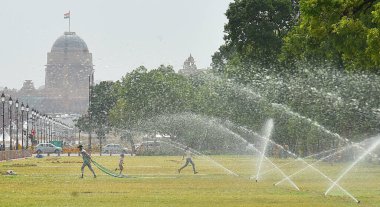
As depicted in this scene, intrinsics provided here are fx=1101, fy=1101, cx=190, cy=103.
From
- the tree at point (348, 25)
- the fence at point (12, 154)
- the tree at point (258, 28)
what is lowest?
the fence at point (12, 154)

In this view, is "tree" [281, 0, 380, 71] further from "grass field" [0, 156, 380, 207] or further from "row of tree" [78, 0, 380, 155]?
"grass field" [0, 156, 380, 207]

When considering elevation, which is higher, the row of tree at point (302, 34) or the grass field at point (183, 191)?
the row of tree at point (302, 34)

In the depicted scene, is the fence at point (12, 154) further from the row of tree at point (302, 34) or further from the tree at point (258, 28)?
the tree at point (258, 28)

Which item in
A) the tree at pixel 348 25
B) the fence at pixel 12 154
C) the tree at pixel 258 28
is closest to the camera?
the tree at pixel 348 25

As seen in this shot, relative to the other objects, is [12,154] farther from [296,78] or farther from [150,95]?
[150,95]

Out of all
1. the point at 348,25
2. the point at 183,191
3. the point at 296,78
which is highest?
the point at 296,78

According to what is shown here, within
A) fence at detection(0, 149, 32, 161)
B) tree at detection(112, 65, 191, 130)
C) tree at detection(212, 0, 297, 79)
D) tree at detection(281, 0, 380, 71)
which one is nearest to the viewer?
tree at detection(281, 0, 380, 71)

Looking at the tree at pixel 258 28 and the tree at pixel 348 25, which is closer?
the tree at pixel 348 25

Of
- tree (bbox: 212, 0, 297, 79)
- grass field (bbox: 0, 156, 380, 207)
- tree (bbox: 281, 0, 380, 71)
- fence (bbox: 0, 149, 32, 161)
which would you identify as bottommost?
grass field (bbox: 0, 156, 380, 207)

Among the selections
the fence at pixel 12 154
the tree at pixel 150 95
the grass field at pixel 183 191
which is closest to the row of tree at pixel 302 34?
Answer: the grass field at pixel 183 191

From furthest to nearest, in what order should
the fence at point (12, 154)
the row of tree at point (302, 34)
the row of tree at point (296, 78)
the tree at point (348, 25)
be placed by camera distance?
1. the fence at point (12, 154)
2. the row of tree at point (296, 78)
3. the row of tree at point (302, 34)
4. the tree at point (348, 25)


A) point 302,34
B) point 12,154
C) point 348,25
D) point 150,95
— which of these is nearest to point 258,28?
point 302,34

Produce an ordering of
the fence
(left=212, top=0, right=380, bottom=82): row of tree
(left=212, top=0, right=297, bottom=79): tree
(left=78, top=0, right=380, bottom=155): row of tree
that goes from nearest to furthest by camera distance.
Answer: (left=212, top=0, right=380, bottom=82): row of tree → (left=78, top=0, right=380, bottom=155): row of tree → (left=212, top=0, right=297, bottom=79): tree → the fence

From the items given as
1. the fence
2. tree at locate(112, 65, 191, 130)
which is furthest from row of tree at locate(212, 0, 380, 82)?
tree at locate(112, 65, 191, 130)
